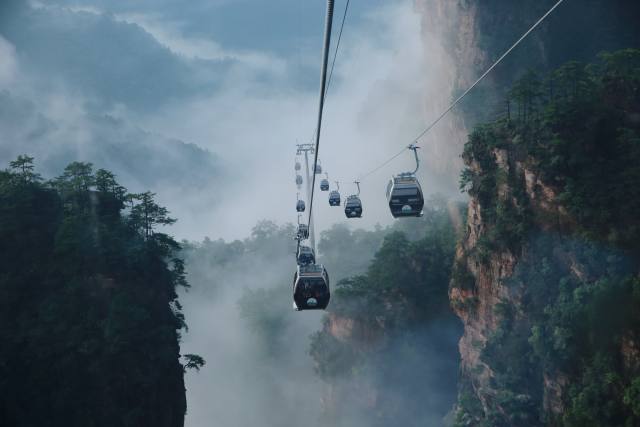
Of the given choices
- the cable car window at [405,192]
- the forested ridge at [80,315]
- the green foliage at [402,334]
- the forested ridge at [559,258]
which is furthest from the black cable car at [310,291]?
the green foliage at [402,334]

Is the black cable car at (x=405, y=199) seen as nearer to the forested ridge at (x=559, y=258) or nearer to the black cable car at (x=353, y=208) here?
the black cable car at (x=353, y=208)

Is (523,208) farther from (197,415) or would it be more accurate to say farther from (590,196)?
(197,415)

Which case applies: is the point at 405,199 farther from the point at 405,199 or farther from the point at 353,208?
the point at 353,208

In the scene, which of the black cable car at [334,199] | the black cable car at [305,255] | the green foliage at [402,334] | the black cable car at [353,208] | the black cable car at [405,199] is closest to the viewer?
the black cable car at [405,199]

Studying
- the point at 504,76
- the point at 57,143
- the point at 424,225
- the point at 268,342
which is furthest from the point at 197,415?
the point at 57,143

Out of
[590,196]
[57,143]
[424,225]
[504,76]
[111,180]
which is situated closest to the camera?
[590,196]

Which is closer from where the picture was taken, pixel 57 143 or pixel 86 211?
pixel 86 211

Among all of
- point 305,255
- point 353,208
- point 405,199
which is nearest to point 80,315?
point 305,255

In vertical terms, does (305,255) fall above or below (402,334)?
above
